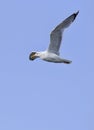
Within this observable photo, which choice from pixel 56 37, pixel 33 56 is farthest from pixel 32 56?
pixel 56 37

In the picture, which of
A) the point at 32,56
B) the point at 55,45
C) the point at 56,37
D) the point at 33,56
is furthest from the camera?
the point at 32,56

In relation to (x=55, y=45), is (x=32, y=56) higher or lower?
higher

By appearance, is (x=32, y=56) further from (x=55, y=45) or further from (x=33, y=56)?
(x=55, y=45)

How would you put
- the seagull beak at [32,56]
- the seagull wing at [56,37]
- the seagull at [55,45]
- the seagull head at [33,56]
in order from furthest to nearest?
1. the seagull beak at [32,56]
2. the seagull head at [33,56]
3. the seagull wing at [56,37]
4. the seagull at [55,45]

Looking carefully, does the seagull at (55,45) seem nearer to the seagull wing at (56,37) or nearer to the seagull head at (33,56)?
the seagull wing at (56,37)

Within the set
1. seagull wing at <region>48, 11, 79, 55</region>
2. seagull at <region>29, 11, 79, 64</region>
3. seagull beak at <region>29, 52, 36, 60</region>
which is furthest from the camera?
seagull beak at <region>29, 52, 36, 60</region>

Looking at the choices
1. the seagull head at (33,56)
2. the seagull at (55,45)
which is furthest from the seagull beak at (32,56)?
the seagull at (55,45)

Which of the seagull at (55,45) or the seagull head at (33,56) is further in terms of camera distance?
the seagull head at (33,56)

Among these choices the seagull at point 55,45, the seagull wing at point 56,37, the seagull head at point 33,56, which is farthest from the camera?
the seagull head at point 33,56

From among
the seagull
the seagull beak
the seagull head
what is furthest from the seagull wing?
the seagull beak

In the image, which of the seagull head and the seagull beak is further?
the seagull beak

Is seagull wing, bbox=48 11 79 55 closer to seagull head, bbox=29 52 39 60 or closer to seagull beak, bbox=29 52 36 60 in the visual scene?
seagull head, bbox=29 52 39 60

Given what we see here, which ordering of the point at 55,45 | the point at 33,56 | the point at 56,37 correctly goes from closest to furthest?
1. the point at 56,37
2. the point at 55,45
3. the point at 33,56

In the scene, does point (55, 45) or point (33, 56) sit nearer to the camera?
point (55, 45)
